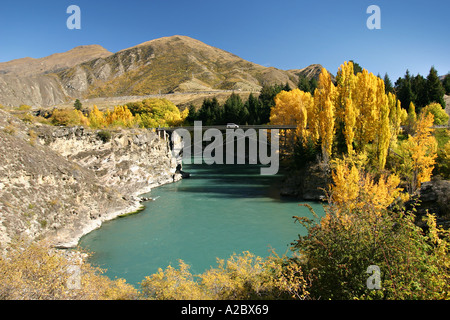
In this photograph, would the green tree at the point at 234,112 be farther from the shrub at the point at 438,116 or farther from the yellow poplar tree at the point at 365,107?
the yellow poplar tree at the point at 365,107

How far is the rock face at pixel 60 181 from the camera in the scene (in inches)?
789

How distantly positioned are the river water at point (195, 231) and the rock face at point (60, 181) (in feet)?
6.46

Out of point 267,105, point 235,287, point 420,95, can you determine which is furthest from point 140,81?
point 235,287

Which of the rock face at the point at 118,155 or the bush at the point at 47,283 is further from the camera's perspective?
the rock face at the point at 118,155

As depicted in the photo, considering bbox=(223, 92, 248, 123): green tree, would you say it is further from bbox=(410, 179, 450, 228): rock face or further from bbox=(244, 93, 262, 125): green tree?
bbox=(410, 179, 450, 228): rock face

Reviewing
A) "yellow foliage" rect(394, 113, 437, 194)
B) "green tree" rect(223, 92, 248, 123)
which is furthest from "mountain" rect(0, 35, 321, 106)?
"yellow foliage" rect(394, 113, 437, 194)

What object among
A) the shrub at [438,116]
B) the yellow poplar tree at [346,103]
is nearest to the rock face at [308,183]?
the yellow poplar tree at [346,103]

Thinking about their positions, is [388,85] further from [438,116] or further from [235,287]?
[235,287]

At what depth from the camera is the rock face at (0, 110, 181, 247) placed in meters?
20.0

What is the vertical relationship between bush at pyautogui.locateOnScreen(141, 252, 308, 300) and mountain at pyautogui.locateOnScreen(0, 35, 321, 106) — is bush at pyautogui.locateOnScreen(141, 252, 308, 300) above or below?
below

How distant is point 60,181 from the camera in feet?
80.5

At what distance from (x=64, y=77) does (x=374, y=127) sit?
21228 centimetres

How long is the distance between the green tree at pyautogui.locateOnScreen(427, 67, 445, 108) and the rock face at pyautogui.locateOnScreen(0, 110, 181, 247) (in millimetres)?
55094

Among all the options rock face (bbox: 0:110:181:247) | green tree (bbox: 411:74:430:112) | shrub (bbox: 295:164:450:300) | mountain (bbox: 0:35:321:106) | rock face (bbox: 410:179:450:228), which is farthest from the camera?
mountain (bbox: 0:35:321:106)
